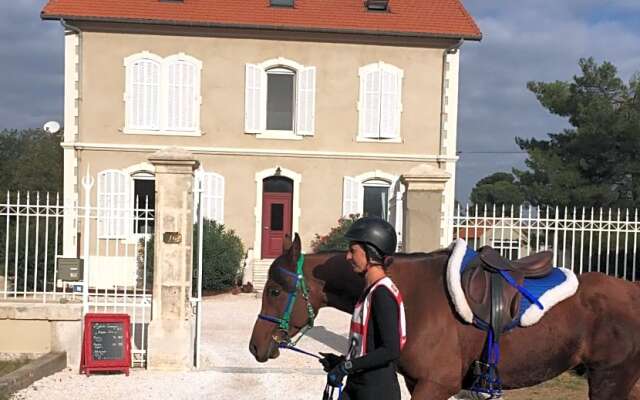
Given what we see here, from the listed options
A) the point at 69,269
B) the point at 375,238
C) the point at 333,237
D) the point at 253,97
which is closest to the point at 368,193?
the point at 333,237

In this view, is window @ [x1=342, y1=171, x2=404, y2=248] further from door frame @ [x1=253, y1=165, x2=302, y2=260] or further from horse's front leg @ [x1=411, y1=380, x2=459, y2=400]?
horse's front leg @ [x1=411, y1=380, x2=459, y2=400]

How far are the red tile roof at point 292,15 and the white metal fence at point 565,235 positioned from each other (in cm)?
802

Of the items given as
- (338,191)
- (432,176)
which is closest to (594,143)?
(338,191)

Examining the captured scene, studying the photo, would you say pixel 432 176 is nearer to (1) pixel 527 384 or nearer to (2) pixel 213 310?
(1) pixel 527 384

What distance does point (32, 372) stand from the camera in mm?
7906

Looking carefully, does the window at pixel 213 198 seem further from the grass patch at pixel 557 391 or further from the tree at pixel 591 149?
the grass patch at pixel 557 391

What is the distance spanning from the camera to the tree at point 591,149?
2133 cm

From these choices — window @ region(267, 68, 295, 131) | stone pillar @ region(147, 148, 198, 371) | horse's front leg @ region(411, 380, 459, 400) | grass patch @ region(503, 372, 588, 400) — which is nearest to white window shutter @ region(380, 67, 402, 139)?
window @ region(267, 68, 295, 131)

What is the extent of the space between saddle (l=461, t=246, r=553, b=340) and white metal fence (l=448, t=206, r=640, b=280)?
4801 millimetres

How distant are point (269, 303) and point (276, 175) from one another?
17.1m

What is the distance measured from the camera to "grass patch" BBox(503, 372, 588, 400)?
7801 millimetres

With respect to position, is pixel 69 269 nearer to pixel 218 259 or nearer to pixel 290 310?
pixel 290 310

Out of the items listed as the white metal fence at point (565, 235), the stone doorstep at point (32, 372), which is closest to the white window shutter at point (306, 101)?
the white metal fence at point (565, 235)

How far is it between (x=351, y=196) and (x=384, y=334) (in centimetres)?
1773
